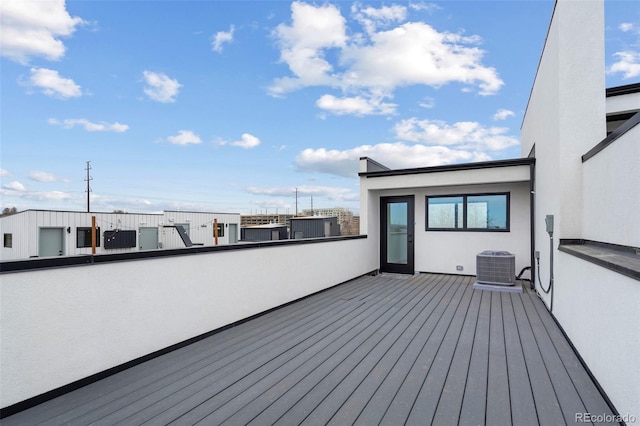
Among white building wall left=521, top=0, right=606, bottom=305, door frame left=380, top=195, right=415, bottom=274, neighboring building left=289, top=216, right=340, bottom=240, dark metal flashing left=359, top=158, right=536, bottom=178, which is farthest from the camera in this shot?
neighboring building left=289, top=216, right=340, bottom=240

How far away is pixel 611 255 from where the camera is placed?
226 centimetres

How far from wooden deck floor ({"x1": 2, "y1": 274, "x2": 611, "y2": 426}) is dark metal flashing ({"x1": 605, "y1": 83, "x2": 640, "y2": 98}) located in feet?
14.7

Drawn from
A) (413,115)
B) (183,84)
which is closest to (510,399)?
(413,115)

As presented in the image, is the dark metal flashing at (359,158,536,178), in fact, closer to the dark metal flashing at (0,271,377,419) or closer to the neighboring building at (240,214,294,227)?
the dark metal flashing at (0,271,377,419)

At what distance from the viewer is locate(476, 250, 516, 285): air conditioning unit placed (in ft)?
18.4

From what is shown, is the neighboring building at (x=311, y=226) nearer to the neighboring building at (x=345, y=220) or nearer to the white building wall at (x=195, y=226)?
the neighboring building at (x=345, y=220)

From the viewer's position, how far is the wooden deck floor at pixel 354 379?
1.83 meters

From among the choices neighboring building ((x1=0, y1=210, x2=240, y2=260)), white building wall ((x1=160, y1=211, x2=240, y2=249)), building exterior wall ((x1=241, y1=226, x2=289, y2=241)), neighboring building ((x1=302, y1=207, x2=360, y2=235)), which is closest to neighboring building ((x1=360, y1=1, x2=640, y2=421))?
neighboring building ((x1=302, y1=207, x2=360, y2=235))

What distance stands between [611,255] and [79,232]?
2191cm

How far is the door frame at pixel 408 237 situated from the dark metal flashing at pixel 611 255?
152 inches

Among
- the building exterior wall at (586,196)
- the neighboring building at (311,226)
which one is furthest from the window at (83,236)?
the building exterior wall at (586,196)

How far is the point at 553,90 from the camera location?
3.85m

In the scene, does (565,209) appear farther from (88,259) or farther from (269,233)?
(269,233)

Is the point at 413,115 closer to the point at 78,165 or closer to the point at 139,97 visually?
the point at 139,97
